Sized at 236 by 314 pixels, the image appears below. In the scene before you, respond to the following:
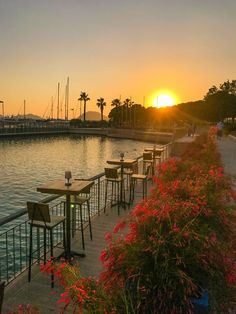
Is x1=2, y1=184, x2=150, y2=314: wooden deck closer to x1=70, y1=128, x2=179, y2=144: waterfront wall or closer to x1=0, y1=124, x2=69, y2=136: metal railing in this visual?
x1=70, y1=128, x2=179, y2=144: waterfront wall

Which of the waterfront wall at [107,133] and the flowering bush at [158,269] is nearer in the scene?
the flowering bush at [158,269]

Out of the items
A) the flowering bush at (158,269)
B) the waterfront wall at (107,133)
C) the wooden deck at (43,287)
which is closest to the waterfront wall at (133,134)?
the waterfront wall at (107,133)

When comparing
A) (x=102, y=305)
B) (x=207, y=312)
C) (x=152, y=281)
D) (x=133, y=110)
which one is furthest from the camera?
(x=133, y=110)

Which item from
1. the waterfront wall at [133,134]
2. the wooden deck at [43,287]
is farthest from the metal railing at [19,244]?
the waterfront wall at [133,134]

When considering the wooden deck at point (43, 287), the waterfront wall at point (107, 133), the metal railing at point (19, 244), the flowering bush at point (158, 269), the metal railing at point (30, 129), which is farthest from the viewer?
the metal railing at point (30, 129)

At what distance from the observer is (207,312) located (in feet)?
9.14

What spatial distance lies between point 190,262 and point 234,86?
7465 centimetres

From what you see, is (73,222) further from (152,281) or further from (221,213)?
(152,281)

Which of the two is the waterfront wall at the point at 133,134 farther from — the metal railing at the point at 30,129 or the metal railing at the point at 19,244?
the metal railing at the point at 19,244

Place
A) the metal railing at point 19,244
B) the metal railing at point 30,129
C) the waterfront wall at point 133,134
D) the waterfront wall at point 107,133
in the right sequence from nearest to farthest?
the metal railing at point 19,244
the waterfront wall at point 133,134
the waterfront wall at point 107,133
the metal railing at point 30,129

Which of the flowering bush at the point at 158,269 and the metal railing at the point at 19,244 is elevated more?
the flowering bush at the point at 158,269

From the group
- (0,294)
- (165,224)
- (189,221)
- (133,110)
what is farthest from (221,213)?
(133,110)

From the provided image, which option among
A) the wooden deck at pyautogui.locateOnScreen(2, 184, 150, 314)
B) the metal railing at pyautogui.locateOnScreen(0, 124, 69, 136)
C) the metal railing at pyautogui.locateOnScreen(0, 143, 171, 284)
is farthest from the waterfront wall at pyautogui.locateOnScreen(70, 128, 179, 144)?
the wooden deck at pyautogui.locateOnScreen(2, 184, 150, 314)

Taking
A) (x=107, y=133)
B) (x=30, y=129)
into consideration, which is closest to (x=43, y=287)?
(x=30, y=129)
